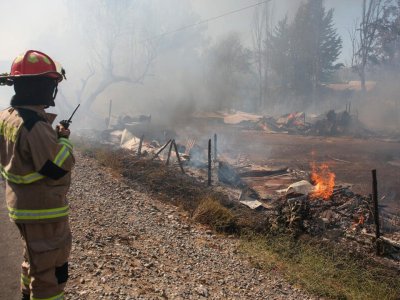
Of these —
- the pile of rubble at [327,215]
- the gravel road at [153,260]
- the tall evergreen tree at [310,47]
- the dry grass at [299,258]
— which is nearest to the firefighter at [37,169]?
the gravel road at [153,260]

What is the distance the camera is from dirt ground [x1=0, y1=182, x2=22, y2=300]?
3416 mm

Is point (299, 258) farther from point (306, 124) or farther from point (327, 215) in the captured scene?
point (306, 124)

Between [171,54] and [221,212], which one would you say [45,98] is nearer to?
[221,212]

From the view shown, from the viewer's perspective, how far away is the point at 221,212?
646cm

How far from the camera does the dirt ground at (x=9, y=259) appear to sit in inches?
134

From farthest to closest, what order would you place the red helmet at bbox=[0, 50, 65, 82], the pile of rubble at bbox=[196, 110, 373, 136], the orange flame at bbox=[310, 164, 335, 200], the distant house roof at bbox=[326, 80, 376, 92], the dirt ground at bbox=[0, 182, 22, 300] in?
the distant house roof at bbox=[326, 80, 376, 92] < the pile of rubble at bbox=[196, 110, 373, 136] < the orange flame at bbox=[310, 164, 335, 200] < the dirt ground at bbox=[0, 182, 22, 300] < the red helmet at bbox=[0, 50, 65, 82]

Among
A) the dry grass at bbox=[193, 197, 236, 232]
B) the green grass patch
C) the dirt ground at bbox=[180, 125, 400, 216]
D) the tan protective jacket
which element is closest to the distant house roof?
the dirt ground at bbox=[180, 125, 400, 216]

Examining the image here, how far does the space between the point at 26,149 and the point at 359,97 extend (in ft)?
128

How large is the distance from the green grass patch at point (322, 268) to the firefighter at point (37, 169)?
322 cm

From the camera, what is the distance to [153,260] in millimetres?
4555

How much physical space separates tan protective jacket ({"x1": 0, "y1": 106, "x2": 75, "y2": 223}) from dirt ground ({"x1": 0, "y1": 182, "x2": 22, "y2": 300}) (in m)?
1.61

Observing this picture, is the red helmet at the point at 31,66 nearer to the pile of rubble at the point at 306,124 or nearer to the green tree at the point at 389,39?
the pile of rubble at the point at 306,124

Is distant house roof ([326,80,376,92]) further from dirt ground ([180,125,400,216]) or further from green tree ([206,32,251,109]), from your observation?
dirt ground ([180,125,400,216])

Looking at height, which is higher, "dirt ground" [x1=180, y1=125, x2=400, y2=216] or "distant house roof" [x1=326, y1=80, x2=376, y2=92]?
"distant house roof" [x1=326, y1=80, x2=376, y2=92]
